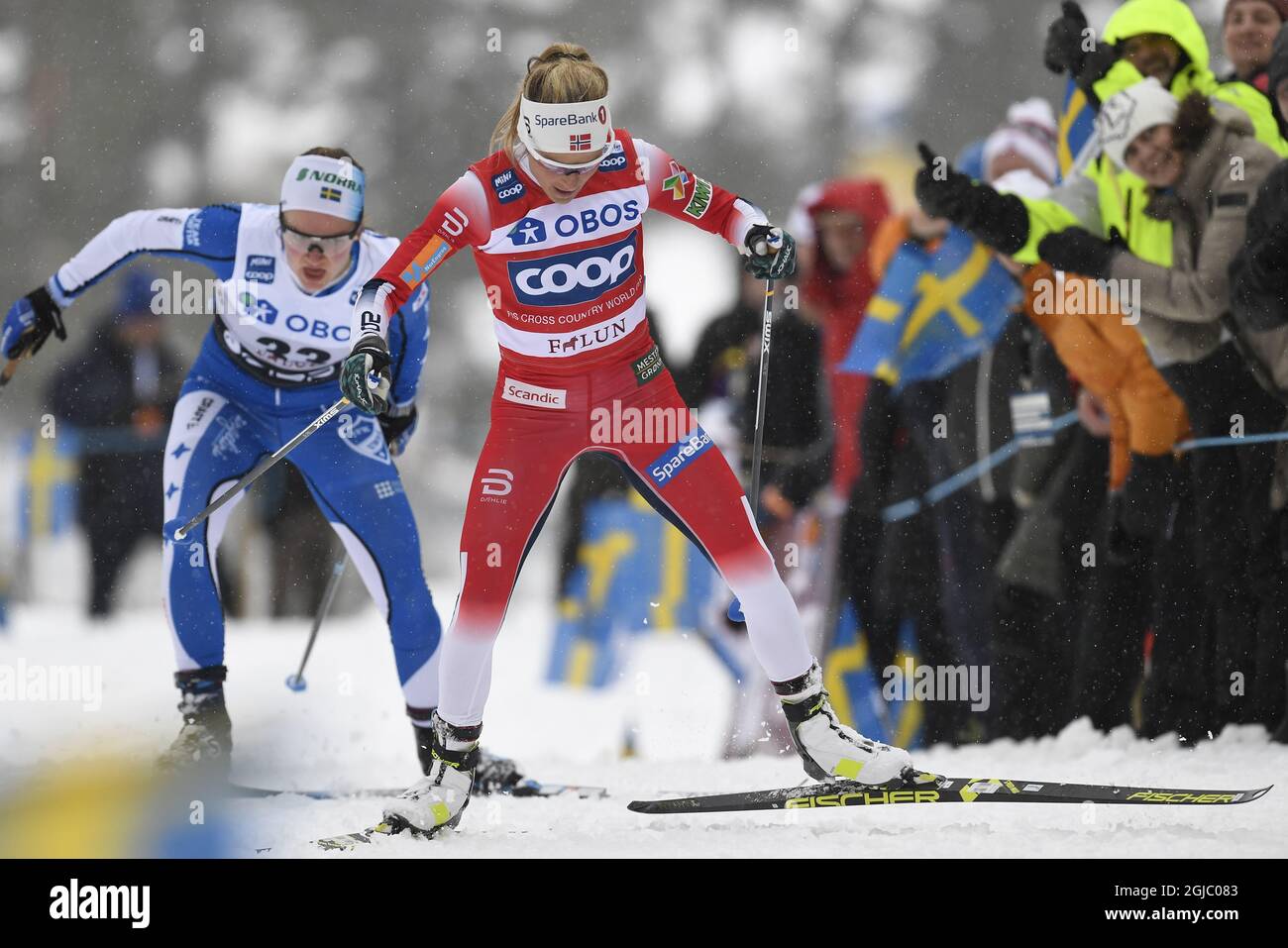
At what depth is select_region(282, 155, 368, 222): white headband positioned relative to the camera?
503cm

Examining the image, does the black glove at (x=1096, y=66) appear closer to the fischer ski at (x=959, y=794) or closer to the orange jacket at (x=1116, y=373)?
the orange jacket at (x=1116, y=373)

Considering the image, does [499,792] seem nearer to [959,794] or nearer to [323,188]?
[959,794]

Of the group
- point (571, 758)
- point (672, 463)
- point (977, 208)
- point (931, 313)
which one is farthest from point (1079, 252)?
point (571, 758)

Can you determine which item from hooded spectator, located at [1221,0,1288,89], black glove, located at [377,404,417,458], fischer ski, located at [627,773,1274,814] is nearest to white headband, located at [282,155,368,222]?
black glove, located at [377,404,417,458]

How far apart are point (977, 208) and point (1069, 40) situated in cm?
87

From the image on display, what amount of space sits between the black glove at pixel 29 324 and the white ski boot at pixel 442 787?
1.77m

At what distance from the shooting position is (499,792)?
17.9 feet

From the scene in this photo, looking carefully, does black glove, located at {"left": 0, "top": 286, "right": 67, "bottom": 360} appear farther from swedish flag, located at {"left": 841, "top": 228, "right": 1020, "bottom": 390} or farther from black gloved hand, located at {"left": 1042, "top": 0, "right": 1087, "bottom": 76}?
black gloved hand, located at {"left": 1042, "top": 0, "right": 1087, "bottom": 76}

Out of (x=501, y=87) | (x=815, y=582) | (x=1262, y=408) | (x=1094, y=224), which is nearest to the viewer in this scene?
(x=1262, y=408)

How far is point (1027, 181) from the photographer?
20.8ft

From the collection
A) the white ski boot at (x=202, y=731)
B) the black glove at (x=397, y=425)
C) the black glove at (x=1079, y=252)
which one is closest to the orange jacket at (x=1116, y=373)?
the black glove at (x=1079, y=252)

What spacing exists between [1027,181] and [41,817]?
160 inches
